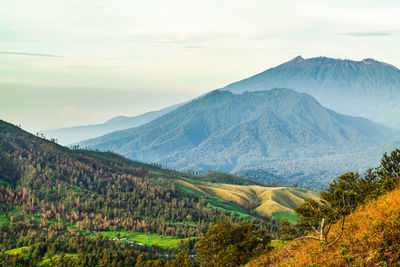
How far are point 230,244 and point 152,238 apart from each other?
286 feet

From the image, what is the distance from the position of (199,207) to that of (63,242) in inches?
3542

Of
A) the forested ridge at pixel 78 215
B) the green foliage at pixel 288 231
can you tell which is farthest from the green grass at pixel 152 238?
the green foliage at pixel 288 231

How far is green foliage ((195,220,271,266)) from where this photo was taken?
47.3 metres

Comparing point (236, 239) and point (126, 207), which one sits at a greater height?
point (236, 239)

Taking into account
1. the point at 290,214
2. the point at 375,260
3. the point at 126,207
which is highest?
the point at 375,260

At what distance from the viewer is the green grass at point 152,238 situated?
123475 millimetres

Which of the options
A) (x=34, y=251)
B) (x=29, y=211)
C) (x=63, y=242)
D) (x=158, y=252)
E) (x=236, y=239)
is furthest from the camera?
(x=29, y=211)

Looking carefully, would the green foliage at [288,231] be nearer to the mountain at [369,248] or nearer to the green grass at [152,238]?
the mountain at [369,248]

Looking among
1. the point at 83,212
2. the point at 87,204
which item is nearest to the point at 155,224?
the point at 83,212

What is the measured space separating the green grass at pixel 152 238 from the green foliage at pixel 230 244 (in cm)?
7215

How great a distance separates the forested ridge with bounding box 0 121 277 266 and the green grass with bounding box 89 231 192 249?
279 cm

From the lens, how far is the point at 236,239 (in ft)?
172

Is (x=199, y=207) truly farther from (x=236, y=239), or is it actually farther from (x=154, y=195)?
(x=236, y=239)

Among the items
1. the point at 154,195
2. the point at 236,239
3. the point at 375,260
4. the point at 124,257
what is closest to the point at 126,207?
the point at 154,195
